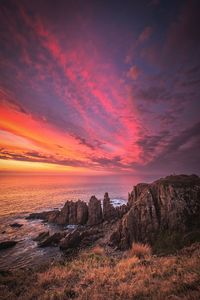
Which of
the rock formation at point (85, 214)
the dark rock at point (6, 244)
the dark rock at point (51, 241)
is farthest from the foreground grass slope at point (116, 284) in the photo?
the rock formation at point (85, 214)

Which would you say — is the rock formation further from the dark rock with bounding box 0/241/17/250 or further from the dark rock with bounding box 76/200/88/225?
the dark rock with bounding box 0/241/17/250

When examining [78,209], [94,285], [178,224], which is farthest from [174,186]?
[78,209]

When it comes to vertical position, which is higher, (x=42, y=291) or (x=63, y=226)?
(x=42, y=291)

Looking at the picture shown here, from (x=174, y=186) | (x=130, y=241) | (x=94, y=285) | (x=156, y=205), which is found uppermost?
(x=174, y=186)

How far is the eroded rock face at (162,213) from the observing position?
22.2m

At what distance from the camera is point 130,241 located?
81.8 feet

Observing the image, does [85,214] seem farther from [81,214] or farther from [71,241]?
[71,241]

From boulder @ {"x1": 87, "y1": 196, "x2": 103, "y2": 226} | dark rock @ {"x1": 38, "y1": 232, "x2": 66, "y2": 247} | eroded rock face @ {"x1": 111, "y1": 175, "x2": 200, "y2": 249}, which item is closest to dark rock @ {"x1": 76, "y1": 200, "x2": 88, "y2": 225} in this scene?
boulder @ {"x1": 87, "y1": 196, "x2": 103, "y2": 226}

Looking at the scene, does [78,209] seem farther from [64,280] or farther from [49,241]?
[64,280]

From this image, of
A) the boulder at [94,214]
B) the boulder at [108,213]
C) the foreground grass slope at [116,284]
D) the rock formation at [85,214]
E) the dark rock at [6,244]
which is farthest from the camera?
the boulder at [108,213]

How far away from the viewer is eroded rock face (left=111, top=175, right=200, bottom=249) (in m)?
22.2

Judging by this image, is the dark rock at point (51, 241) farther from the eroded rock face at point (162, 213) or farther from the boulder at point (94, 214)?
the eroded rock face at point (162, 213)

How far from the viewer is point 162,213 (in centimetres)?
2455

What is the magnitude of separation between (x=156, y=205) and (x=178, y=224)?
4959mm
